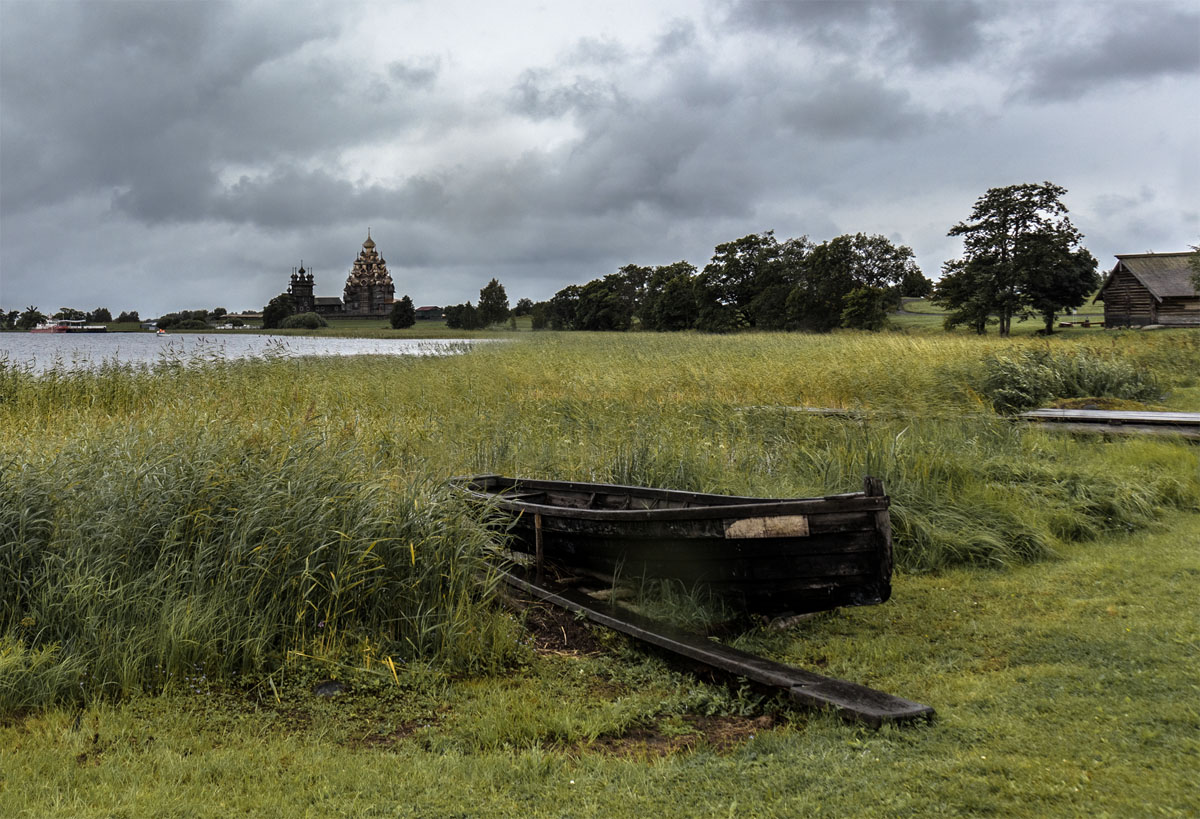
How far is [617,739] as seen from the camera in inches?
180

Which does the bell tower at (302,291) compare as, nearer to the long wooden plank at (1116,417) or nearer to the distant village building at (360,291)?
the distant village building at (360,291)

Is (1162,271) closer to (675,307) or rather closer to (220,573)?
(675,307)

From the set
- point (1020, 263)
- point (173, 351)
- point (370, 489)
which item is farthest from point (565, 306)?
point (370, 489)

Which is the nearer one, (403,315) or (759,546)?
(759,546)

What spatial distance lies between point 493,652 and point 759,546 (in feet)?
6.87

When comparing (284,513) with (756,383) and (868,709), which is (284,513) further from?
(756,383)

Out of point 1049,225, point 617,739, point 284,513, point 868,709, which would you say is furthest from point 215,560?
point 1049,225

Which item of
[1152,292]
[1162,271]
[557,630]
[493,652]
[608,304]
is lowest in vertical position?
[557,630]

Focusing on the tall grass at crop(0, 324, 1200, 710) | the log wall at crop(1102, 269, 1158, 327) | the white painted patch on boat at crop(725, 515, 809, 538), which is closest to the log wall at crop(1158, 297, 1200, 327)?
the log wall at crop(1102, 269, 1158, 327)

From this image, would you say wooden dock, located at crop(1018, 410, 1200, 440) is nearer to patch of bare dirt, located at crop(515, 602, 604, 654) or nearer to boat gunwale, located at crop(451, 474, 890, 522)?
boat gunwale, located at crop(451, 474, 890, 522)

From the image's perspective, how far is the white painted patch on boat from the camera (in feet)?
19.1

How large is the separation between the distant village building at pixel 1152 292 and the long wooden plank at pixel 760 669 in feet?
170

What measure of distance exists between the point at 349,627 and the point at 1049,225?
51618 millimetres

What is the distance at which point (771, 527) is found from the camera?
19.3ft
